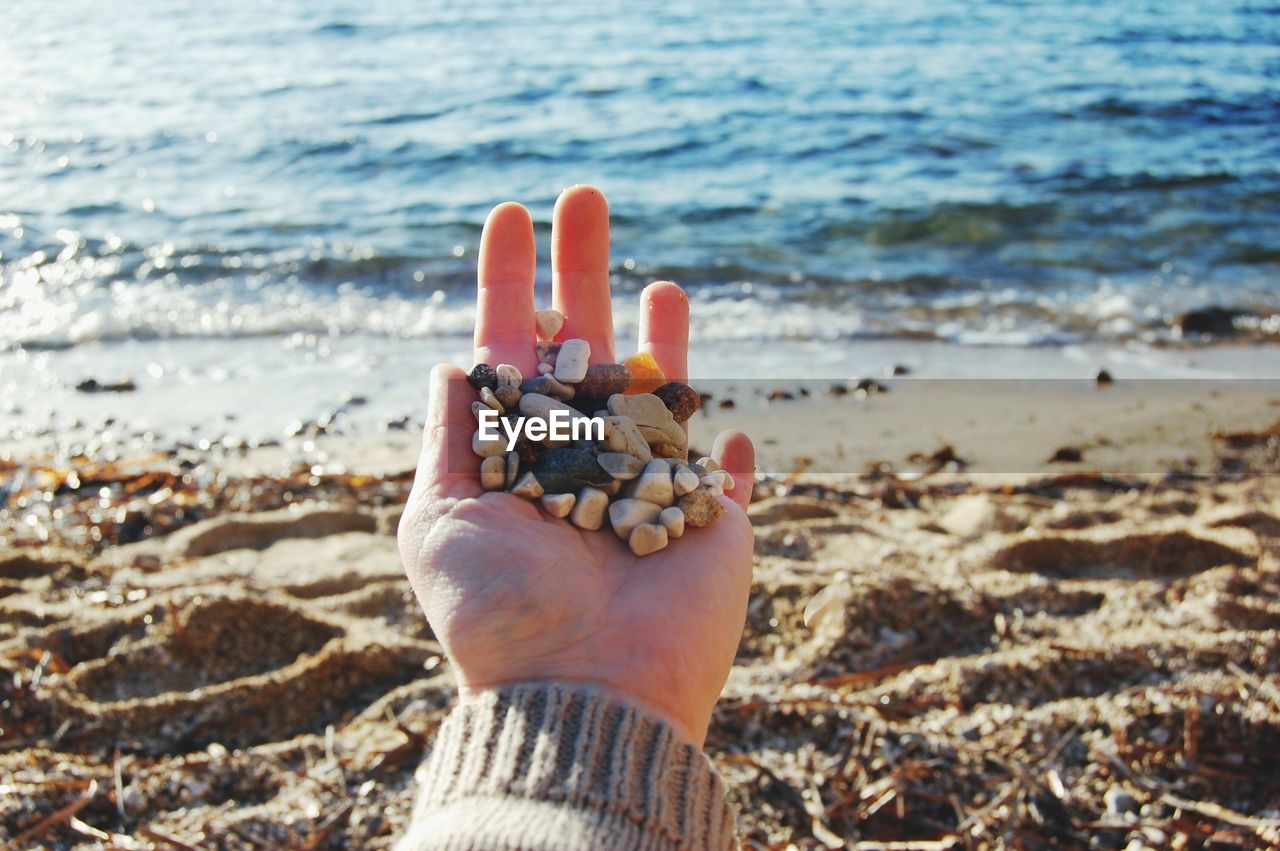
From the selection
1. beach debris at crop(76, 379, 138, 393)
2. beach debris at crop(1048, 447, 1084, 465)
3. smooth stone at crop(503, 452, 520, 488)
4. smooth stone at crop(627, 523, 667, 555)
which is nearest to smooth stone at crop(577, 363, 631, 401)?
smooth stone at crop(503, 452, 520, 488)

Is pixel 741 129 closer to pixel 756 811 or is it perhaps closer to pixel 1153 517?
pixel 1153 517

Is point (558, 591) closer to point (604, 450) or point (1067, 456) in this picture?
point (604, 450)

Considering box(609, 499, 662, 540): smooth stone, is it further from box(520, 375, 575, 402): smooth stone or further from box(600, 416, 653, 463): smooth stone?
box(520, 375, 575, 402): smooth stone

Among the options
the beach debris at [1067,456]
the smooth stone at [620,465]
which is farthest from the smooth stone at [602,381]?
the beach debris at [1067,456]

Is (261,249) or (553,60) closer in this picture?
(261,249)

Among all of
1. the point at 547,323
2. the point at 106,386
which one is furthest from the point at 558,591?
the point at 106,386

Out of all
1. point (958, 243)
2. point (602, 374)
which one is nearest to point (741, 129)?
point (958, 243)

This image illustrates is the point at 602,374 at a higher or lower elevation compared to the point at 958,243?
higher
